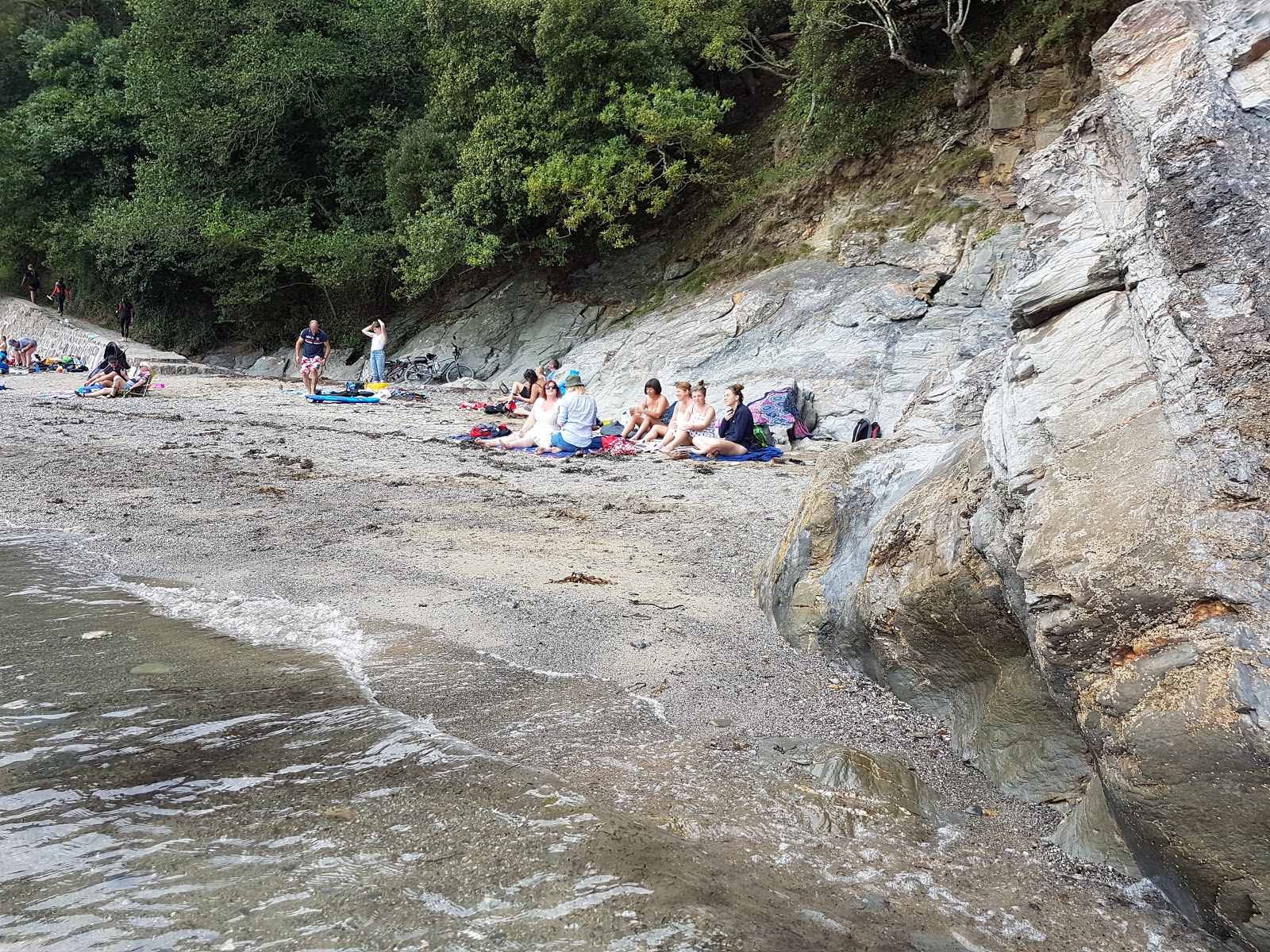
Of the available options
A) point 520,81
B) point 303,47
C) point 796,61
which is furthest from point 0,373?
point 796,61

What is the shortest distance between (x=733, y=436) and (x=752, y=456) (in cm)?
39

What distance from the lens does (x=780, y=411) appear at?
47.2ft

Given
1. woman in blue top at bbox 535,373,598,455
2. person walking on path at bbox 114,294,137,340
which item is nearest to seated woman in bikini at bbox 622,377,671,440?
woman in blue top at bbox 535,373,598,455

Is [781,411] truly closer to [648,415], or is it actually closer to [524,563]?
[648,415]

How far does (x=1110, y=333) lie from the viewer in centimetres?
328

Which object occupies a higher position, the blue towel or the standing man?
the standing man

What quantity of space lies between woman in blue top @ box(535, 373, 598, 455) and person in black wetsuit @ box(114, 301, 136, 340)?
2557cm

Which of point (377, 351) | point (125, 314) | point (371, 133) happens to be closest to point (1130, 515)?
point (377, 351)

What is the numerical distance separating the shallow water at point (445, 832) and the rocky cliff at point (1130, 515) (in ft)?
1.44

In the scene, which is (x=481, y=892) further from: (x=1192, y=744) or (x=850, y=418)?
(x=850, y=418)

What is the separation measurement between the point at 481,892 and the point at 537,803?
50 cm

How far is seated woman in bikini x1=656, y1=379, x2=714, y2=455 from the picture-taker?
39.9ft

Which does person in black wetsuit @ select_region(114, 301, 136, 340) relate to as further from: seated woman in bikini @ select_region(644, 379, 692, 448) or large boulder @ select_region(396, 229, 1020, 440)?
seated woman in bikini @ select_region(644, 379, 692, 448)

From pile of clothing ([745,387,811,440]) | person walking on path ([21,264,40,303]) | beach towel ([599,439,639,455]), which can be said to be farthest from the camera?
person walking on path ([21,264,40,303])
